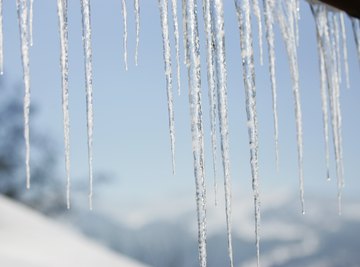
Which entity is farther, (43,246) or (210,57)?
(43,246)

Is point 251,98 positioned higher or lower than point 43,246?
higher

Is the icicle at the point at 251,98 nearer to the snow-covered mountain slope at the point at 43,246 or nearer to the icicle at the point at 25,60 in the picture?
the icicle at the point at 25,60

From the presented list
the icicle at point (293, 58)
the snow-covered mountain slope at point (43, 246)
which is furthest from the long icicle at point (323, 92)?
the snow-covered mountain slope at point (43, 246)

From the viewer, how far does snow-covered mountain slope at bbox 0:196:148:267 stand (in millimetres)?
3836

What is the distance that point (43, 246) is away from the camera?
4.06 meters

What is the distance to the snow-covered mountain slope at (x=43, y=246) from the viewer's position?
3.84 metres

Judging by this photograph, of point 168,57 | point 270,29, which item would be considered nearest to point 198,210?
point 168,57

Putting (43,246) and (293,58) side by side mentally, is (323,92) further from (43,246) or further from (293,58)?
(43,246)

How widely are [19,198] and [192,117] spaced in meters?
6.77

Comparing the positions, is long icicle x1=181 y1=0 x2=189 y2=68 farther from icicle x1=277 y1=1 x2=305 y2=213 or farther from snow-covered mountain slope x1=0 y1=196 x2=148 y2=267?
snow-covered mountain slope x1=0 y1=196 x2=148 y2=267

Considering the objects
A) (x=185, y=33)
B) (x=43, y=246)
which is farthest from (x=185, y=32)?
(x=43, y=246)

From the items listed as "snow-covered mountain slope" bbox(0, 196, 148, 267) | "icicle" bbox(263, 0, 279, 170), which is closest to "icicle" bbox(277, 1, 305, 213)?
"icicle" bbox(263, 0, 279, 170)

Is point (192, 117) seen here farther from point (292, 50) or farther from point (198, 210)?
point (292, 50)

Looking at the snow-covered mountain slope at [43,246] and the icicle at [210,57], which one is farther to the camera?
the snow-covered mountain slope at [43,246]
